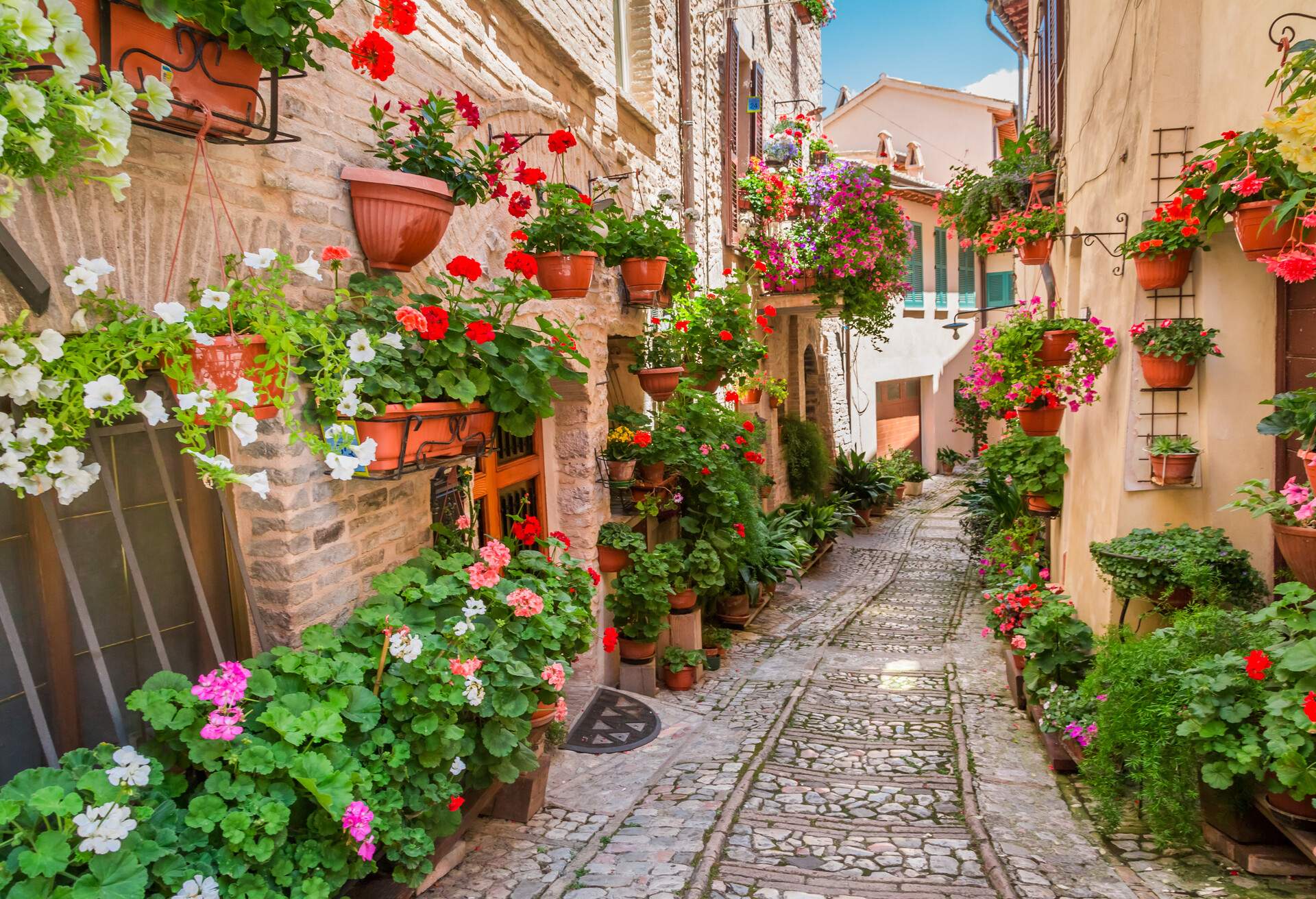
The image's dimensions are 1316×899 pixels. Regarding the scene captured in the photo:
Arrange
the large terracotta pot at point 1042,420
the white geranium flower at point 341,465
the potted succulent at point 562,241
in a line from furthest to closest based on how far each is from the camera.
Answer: the large terracotta pot at point 1042,420
the potted succulent at point 562,241
the white geranium flower at point 341,465

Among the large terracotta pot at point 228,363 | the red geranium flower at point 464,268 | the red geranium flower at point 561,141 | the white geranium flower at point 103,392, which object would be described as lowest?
the white geranium flower at point 103,392

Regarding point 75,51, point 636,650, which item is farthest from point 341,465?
point 636,650

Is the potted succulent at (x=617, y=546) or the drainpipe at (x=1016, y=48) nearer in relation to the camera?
the potted succulent at (x=617, y=546)

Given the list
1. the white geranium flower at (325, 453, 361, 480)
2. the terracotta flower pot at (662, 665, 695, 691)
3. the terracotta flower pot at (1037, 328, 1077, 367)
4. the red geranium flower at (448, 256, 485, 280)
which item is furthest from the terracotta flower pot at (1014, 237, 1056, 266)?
the white geranium flower at (325, 453, 361, 480)

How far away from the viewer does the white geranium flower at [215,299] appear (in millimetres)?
2217

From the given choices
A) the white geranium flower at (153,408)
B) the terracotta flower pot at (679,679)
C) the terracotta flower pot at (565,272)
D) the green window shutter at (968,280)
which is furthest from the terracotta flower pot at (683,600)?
the green window shutter at (968,280)

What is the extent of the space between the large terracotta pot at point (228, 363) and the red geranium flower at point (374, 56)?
3.79ft

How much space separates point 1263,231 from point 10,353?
165 inches

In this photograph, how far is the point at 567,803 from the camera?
14.0ft

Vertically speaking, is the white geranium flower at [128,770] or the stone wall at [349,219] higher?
the stone wall at [349,219]

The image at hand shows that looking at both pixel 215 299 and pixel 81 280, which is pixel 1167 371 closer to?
pixel 215 299

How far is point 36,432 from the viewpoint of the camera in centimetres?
196

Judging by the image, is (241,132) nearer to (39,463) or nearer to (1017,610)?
(39,463)

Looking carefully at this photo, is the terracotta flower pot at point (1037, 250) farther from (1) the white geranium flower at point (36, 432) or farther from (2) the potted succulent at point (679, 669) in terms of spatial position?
(1) the white geranium flower at point (36, 432)
